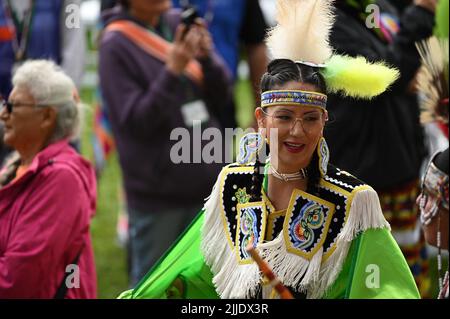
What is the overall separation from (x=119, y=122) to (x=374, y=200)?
248 centimetres

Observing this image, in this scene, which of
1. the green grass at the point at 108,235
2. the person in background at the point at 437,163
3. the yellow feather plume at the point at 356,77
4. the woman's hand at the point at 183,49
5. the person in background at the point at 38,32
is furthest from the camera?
the green grass at the point at 108,235

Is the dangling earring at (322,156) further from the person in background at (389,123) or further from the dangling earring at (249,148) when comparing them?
the person in background at (389,123)

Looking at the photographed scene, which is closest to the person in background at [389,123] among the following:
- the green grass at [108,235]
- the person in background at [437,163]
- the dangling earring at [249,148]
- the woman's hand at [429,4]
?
the woman's hand at [429,4]

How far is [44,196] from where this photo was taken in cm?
417

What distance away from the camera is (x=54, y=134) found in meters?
4.46

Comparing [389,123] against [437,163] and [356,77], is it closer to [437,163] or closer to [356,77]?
[437,163]

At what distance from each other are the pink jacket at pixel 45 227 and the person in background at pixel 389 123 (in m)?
1.23

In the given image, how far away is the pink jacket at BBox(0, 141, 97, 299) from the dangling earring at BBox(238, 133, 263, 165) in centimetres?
96

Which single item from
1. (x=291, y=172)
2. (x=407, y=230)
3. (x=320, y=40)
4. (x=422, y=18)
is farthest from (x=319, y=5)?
(x=407, y=230)

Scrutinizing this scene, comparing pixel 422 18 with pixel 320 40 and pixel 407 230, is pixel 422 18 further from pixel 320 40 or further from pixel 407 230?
pixel 320 40

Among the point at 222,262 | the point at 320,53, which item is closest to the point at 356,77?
the point at 320,53

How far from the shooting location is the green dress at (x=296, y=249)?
10.7ft

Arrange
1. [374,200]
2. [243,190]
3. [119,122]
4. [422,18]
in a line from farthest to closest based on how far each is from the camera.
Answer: [119,122] < [422,18] < [243,190] < [374,200]

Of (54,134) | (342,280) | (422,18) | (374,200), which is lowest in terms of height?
(342,280)
